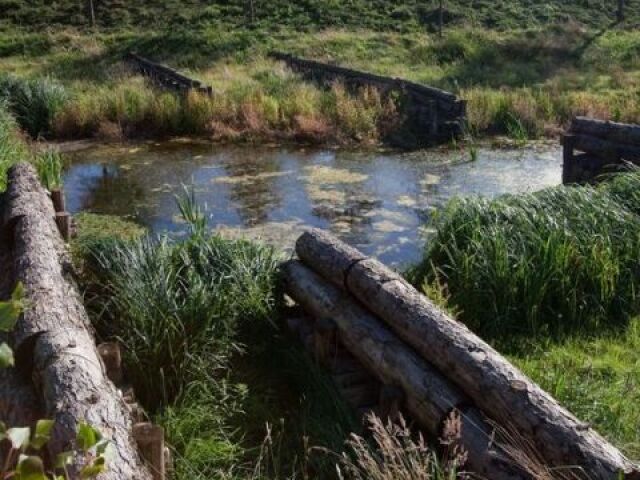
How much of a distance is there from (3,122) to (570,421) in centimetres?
950

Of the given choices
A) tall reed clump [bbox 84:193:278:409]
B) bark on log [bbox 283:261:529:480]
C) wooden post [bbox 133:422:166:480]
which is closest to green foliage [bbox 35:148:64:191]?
tall reed clump [bbox 84:193:278:409]

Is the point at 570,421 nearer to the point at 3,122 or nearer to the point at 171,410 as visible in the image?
the point at 171,410

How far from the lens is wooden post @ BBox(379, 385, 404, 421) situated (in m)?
4.29

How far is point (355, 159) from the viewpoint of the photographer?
43.6 ft

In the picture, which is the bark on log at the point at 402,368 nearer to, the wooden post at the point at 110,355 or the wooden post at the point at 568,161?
the wooden post at the point at 110,355

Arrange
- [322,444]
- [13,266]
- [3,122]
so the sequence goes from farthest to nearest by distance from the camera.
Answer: [3,122]
[13,266]
[322,444]

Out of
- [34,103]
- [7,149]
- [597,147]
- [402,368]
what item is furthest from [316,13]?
[402,368]

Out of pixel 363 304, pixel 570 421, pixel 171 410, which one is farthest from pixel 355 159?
pixel 570 421

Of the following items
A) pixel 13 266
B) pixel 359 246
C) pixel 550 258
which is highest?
pixel 13 266

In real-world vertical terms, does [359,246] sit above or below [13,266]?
below

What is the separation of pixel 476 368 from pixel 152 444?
1.67 meters

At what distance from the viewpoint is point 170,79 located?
18.5 metres

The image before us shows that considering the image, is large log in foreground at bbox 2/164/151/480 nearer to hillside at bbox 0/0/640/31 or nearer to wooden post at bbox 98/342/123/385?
wooden post at bbox 98/342/123/385

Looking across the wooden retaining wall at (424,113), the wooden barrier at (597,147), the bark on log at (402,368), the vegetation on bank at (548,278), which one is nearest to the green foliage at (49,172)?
the bark on log at (402,368)
